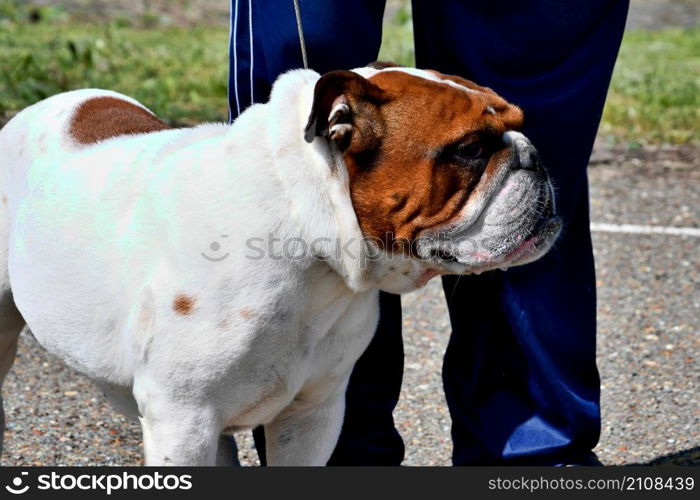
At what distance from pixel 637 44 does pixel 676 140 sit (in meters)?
3.60

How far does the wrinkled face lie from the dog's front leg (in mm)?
468

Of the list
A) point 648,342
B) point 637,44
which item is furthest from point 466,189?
point 637,44

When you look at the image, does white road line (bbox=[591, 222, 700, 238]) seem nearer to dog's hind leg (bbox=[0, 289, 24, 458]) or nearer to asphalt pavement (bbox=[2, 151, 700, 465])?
asphalt pavement (bbox=[2, 151, 700, 465])

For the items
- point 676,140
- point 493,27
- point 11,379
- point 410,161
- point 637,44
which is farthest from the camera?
point 637,44

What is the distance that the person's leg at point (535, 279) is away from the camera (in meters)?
3.11

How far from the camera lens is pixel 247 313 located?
8.38 ft

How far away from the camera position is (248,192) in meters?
2.56

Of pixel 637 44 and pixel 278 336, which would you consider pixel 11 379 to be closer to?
pixel 278 336

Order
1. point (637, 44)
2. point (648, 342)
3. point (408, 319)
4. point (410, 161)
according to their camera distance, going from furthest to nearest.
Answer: point (637, 44) → point (408, 319) → point (648, 342) → point (410, 161)

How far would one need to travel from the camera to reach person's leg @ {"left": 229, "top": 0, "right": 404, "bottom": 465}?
2.93 metres

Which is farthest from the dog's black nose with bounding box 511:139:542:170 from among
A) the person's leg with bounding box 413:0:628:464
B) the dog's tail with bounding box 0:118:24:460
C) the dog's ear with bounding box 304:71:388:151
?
the dog's tail with bounding box 0:118:24:460

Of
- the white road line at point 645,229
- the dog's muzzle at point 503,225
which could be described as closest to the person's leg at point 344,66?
the dog's muzzle at point 503,225

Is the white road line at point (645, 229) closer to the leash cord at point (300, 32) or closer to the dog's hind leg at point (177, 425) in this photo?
the leash cord at point (300, 32)

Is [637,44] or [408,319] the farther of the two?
[637,44]
